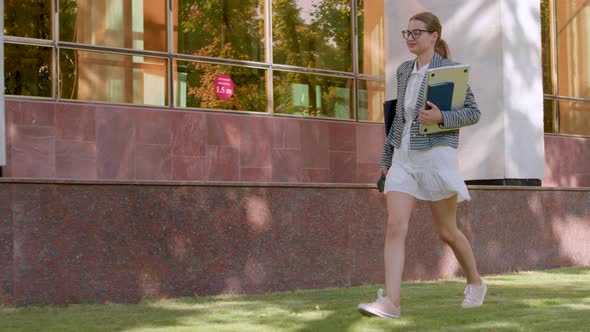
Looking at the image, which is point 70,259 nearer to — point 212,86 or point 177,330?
point 177,330

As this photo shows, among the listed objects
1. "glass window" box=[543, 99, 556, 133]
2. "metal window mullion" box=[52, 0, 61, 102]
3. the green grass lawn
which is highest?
"metal window mullion" box=[52, 0, 61, 102]

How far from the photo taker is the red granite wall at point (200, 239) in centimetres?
840

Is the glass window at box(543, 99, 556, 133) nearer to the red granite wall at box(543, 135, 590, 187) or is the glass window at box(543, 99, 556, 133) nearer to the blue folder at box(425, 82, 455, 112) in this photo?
the red granite wall at box(543, 135, 590, 187)

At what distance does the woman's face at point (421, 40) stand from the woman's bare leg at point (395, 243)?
0.93 meters

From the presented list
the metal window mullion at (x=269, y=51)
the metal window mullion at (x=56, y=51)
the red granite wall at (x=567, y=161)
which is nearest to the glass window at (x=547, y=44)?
the red granite wall at (x=567, y=161)

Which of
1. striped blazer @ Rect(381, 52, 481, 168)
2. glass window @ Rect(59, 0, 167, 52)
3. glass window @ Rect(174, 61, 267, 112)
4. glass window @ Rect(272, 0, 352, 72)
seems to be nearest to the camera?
striped blazer @ Rect(381, 52, 481, 168)

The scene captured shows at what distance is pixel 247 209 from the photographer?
958cm

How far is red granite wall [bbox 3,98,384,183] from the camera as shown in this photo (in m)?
13.0

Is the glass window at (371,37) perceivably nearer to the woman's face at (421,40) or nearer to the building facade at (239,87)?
the building facade at (239,87)

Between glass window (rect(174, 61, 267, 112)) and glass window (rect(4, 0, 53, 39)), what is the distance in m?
1.85

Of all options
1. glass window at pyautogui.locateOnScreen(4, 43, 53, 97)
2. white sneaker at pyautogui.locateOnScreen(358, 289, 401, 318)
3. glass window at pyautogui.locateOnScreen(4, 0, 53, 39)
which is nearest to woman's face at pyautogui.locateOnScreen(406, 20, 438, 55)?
white sneaker at pyautogui.locateOnScreen(358, 289, 401, 318)

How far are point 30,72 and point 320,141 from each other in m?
4.16

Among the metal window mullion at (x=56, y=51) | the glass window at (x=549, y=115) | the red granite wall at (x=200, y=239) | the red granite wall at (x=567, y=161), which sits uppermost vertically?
the metal window mullion at (x=56, y=51)

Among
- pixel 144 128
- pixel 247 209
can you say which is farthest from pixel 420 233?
pixel 144 128
